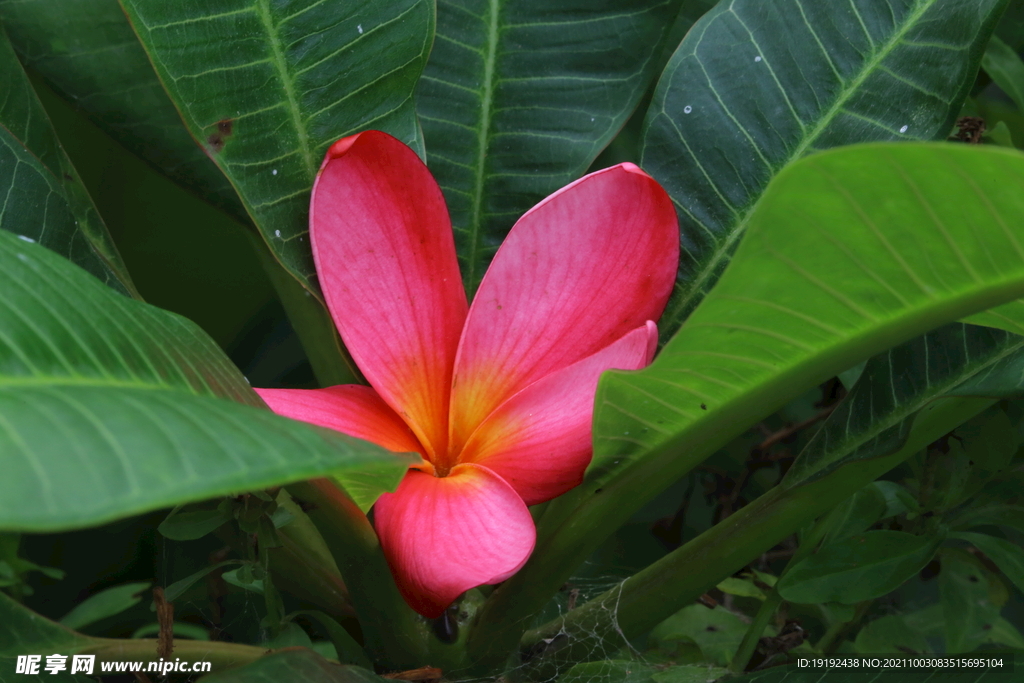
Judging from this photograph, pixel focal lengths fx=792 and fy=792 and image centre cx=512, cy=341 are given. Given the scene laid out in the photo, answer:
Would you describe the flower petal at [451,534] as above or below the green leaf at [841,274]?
below

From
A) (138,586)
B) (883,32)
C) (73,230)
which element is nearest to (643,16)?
(883,32)

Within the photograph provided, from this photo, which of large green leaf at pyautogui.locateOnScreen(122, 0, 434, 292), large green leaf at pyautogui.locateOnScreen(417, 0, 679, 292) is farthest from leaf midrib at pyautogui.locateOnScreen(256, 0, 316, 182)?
large green leaf at pyautogui.locateOnScreen(417, 0, 679, 292)

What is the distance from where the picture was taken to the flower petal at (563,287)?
1.62 ft

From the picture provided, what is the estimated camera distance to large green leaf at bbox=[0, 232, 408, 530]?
223mm

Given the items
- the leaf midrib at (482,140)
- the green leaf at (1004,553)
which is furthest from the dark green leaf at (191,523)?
the green leaf at (1004,553)

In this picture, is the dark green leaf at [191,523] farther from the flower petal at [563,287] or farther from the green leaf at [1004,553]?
the green leaf at [1004,553]

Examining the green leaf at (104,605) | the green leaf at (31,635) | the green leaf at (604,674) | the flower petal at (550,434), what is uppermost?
the flower petal at (550,434)

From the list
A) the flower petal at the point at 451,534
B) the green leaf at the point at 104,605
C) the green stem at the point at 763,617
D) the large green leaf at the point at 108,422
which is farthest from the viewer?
the green leaf at the point at 104,605

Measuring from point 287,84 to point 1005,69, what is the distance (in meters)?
0.65

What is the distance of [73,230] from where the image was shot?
1.73 feet

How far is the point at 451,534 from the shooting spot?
407mm

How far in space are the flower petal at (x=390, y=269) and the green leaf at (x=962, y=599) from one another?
1.37 feet

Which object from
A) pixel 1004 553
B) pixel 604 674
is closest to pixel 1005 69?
pixel 1004 553

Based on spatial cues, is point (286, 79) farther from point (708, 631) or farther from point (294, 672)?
point (708, 631)
